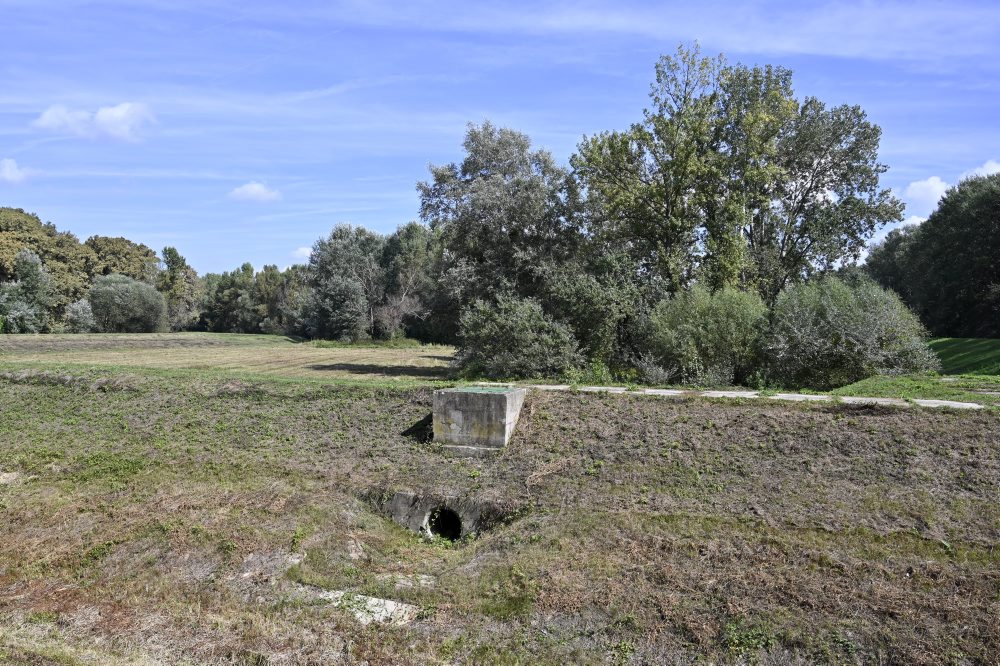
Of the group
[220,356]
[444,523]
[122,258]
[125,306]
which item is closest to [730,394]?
[444,523]

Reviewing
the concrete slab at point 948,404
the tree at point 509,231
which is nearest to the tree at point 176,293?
the tree at point 509,231

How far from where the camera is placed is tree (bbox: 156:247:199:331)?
264 ft

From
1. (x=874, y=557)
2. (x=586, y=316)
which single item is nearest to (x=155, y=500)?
(x=874, y=557)

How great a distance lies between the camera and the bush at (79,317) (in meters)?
60.7

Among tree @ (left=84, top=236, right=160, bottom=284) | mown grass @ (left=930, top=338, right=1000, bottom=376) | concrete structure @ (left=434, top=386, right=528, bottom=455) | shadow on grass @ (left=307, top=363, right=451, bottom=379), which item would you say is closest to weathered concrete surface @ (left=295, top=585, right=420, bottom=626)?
concrete structure @ (left=434, top=386, right=528, bottom=455)

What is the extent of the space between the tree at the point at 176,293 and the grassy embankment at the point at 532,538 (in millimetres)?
70006

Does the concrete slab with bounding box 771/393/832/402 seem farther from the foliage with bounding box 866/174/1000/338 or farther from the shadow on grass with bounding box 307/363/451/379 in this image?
the foliage with bounding box 866/174/1000/338

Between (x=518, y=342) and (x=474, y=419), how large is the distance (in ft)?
24.9

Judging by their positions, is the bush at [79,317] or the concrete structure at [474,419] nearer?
the concrete structure at [474,419]

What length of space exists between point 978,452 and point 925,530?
2.37 m

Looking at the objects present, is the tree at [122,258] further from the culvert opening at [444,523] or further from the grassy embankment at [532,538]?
the culvert opening at [444,523]

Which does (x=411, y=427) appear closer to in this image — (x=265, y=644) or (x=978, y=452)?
(x=265, y=644)

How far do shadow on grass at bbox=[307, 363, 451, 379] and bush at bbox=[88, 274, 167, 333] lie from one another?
3732cm

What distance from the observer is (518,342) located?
20.7m
